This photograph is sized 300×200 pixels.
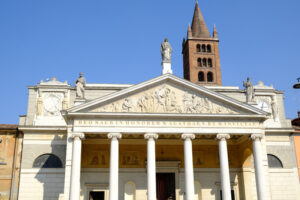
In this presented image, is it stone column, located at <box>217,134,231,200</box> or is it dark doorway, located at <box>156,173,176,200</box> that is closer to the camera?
stone column, located at <box>217,134,231,200</box>

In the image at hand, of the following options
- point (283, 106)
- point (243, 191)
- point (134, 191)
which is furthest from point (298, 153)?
point (134, 191)

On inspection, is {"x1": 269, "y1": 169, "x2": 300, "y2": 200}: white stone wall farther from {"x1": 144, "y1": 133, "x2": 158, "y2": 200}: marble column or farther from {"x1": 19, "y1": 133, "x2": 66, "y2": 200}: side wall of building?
{"x1": 19, "y1": 133, "x2": 66, "y2": 200}: side wall of building

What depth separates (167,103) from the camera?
25.0 m

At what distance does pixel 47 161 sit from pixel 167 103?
1107 cm

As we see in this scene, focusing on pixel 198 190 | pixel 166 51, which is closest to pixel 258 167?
pixel 198 190

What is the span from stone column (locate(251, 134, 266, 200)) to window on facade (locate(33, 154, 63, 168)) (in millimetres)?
14973

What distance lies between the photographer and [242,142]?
93.2ft

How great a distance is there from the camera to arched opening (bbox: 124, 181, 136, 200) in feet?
91.8

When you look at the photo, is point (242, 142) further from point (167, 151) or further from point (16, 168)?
point (16, 168)

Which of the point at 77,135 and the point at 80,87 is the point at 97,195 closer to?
the point at 77,135

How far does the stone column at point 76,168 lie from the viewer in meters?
22.5

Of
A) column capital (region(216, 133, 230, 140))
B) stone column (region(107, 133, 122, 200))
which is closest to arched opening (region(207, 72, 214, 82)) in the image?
column capital (region(216, 133, 230, 140))

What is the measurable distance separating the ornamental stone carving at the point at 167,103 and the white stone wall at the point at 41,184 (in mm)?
7421

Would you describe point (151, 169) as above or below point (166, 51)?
below
